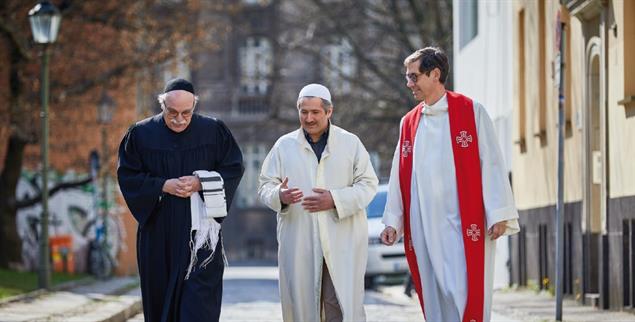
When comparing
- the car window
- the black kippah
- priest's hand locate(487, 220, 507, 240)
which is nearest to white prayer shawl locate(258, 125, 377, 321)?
the black kippah

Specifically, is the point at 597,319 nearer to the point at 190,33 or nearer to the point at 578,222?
the point at 578,222

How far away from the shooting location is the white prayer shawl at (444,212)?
419 inches

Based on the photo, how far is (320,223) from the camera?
11547 mm

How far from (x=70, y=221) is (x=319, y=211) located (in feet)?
125

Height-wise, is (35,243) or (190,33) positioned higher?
(190,33)

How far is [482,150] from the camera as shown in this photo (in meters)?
10.8

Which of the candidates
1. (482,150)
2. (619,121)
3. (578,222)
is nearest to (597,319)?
(619,121)

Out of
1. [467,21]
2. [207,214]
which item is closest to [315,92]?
[207,214]

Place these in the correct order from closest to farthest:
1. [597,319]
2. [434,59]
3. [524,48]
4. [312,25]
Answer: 1. [434,59]
2. [597,319]
3. [524,48]
4. [312,25]

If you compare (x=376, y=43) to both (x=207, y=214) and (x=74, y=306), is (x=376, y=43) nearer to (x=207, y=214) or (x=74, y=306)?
(x=74, y=306)

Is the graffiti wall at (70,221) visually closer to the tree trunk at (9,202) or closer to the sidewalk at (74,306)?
the tree trunk at (9,202)

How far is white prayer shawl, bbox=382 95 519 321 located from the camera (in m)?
10.6

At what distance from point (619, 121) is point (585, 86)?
7.75 feet

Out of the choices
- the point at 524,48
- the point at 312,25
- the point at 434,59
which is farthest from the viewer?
the point at 312,25
